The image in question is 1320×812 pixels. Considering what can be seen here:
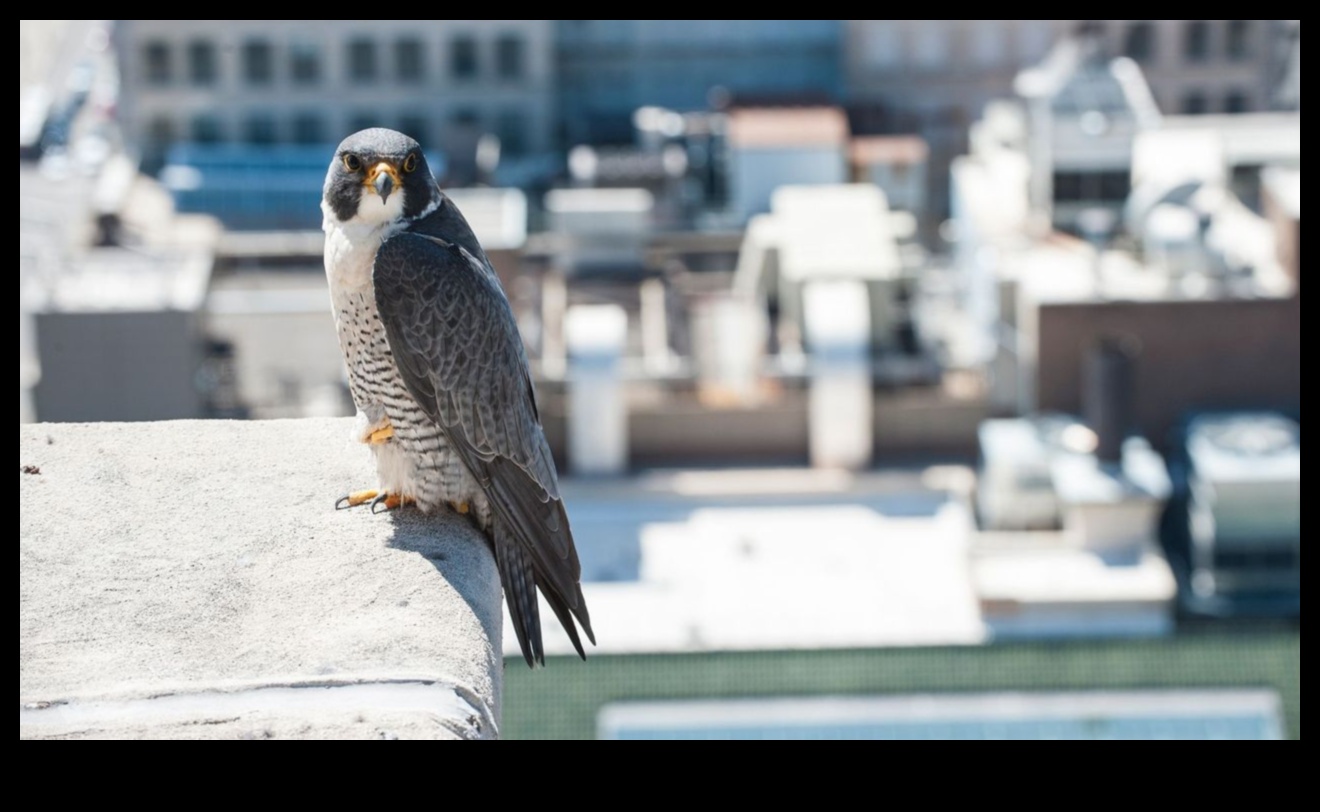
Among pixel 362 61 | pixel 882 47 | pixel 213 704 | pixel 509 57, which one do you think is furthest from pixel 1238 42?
pixel 213 704

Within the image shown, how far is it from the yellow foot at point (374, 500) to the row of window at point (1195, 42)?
2295 inches

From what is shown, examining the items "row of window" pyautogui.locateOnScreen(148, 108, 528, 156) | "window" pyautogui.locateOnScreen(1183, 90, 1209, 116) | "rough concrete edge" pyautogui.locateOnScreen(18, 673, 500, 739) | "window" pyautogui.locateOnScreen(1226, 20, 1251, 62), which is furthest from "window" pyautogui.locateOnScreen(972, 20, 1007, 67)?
"rough concrete edge" pyautogui.locateOnScreen(18, 673, 500, 739)

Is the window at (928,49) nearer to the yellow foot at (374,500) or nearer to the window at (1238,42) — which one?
the window at (1238,42)

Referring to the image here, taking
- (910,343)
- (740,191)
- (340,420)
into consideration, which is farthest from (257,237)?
(340,420)

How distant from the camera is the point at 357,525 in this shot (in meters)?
8.94

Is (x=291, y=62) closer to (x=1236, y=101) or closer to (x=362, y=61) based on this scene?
(x=362, y=61)

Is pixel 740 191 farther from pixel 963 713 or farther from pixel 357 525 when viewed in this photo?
pixel 357 525

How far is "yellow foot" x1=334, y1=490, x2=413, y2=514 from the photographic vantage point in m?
9.21

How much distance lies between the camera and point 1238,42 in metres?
66.7

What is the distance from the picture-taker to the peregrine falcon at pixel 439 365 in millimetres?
9180

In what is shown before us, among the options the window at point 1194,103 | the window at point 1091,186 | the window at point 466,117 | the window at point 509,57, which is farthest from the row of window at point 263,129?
the window at point 1091,186

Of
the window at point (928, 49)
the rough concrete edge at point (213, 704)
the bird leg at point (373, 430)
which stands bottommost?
the rough concrete edge at point (213, 704)

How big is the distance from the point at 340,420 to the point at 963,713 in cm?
1663

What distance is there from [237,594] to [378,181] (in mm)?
1823
